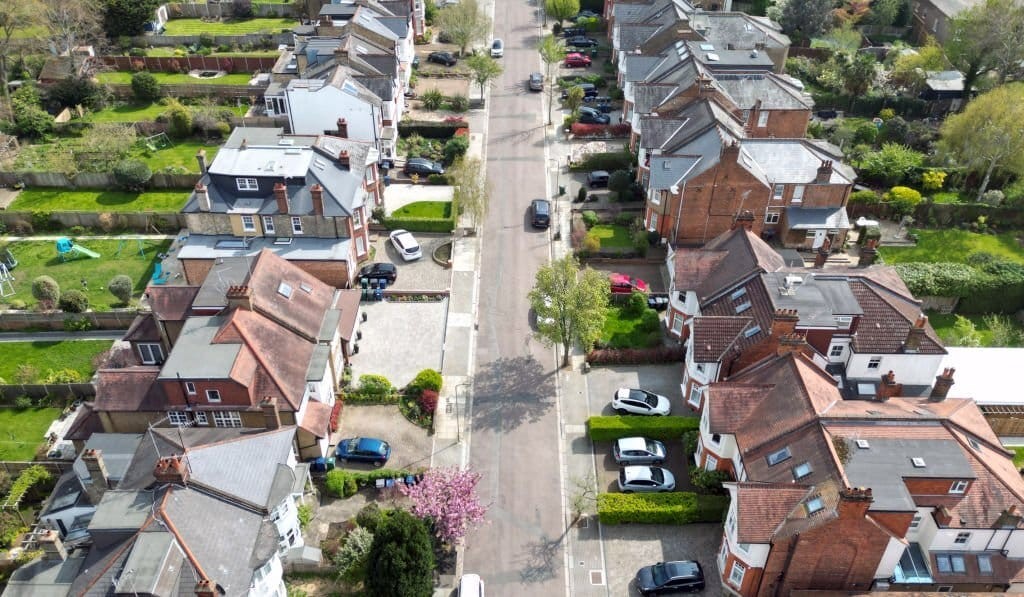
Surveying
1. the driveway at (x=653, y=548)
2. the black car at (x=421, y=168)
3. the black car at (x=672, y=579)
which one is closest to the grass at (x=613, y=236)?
the black car at (x=421, y=168)

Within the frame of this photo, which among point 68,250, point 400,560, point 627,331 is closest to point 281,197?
point 68,250

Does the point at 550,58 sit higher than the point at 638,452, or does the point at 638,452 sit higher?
the point at 550,58

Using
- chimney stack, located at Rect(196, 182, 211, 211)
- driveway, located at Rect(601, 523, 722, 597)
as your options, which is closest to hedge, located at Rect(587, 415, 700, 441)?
driveway, located at Rect(601, 523, 722, 597)

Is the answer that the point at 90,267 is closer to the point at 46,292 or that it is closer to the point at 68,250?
the point at 68,250

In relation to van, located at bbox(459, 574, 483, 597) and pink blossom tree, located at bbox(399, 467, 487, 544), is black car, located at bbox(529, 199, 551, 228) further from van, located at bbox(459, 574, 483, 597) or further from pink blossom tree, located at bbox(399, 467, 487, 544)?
van, located at bbox(459, 574, 483, 597)

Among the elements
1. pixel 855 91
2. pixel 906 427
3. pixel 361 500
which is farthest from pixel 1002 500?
pixel 855 91

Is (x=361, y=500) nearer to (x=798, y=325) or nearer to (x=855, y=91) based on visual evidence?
(x=798, y=325)

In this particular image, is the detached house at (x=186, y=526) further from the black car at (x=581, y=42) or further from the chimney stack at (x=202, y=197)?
the black car at (x=581, y=42)
